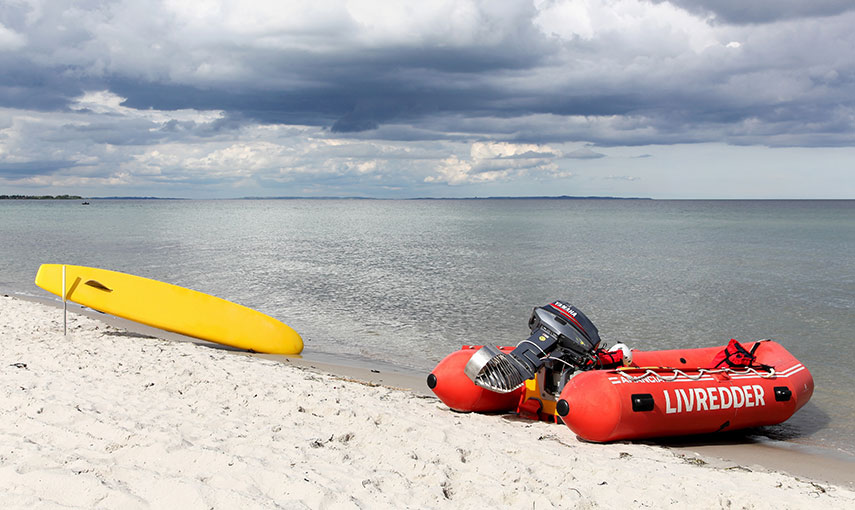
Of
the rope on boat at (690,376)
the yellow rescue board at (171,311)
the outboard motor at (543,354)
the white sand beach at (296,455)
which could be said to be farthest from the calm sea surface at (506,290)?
the white sand beach at (296,455)

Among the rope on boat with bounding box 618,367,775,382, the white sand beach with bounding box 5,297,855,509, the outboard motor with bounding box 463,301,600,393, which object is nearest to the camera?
the white sand beach with bounding box 5,297,855,509

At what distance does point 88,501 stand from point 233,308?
633 centimetres

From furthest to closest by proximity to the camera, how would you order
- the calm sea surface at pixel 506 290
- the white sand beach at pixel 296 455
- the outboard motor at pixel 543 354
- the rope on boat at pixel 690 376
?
1. the calm sea surface at pixel 506 290
2. the outboard motor at pixel 543 354
3. the rope on boat at pixel 690 376
4. the white sand beach at pixel 296 455

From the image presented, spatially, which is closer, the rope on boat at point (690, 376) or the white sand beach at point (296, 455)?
the white sand beach at point (296, 455)

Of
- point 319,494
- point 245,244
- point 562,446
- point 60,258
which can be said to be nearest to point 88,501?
point 319,494

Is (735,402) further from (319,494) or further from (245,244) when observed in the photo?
(245,244)

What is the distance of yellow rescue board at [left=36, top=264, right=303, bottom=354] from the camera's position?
8930 mm

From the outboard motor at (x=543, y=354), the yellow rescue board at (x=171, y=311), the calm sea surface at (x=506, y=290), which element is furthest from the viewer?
the calm sea surface at (x=506, y=290)

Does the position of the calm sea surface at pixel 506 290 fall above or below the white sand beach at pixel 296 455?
below

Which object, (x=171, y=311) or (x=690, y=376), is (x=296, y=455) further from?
(x=171, y=311)

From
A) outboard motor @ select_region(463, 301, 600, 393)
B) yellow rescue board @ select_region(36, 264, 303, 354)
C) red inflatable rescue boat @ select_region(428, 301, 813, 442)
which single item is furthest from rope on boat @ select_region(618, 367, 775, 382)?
yellow rescue board @ select_region(36, 264, 303, 354)

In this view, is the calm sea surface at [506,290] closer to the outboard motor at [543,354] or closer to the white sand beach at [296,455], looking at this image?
the outboard motor at [543,354]

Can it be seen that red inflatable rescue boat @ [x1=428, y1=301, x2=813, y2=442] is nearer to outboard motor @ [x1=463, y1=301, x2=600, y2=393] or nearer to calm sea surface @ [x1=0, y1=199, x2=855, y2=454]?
outboard motor @ [x1=463, y1=301, x2=600, y2=393]

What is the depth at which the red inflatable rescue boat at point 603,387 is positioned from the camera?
534cm
